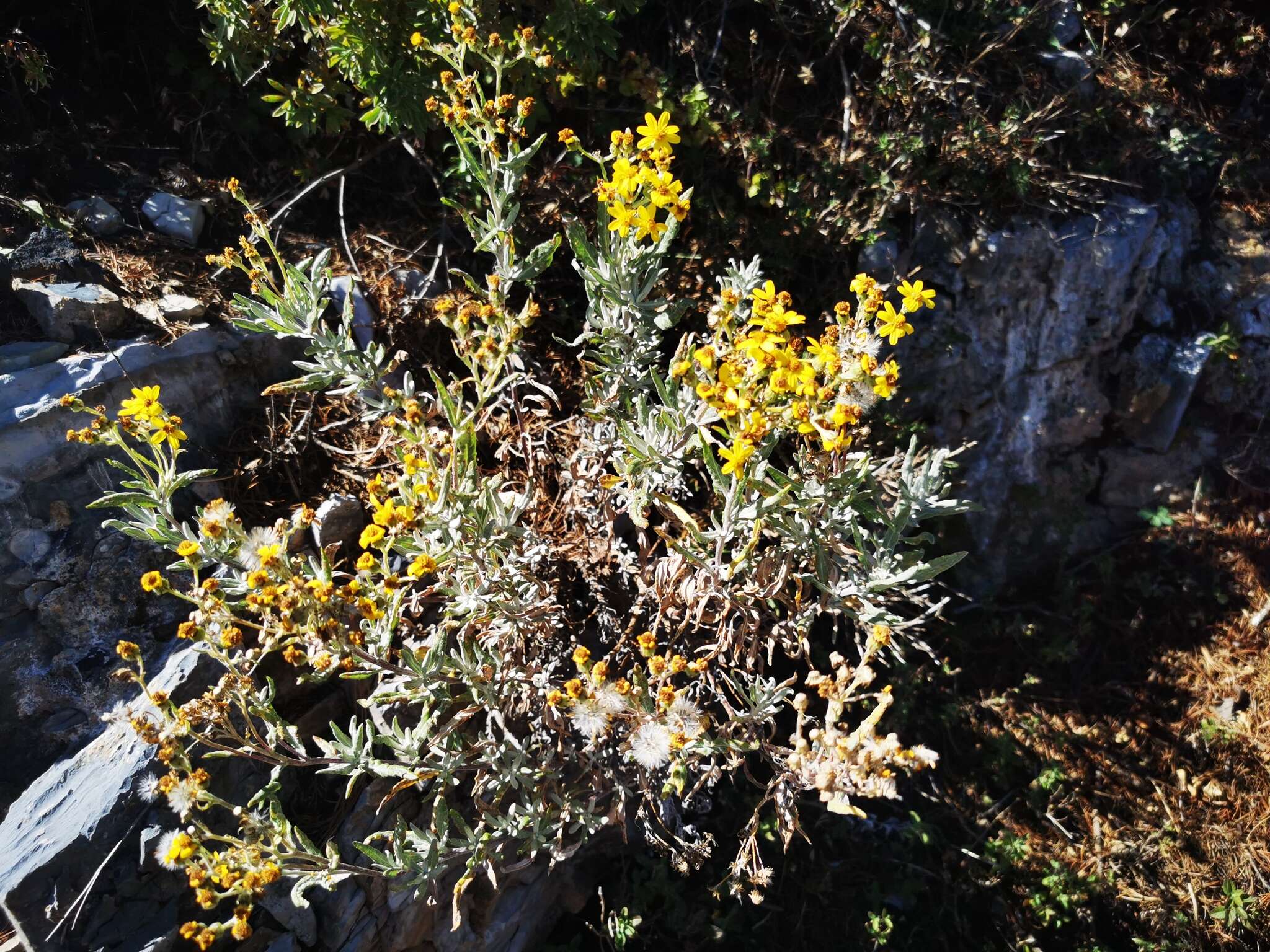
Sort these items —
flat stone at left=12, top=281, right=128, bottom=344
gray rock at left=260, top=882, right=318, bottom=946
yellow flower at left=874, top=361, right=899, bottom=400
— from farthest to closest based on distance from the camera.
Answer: flat stone at left=12, top=281, right=128, bottom=344
gray rock at left=260, top=882, right=318, bottom=946
yellow flower at left=874, top=361, right=899, bottom=400

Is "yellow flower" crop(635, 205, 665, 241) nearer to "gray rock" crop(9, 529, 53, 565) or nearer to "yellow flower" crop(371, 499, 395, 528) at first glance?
"yellow flower" crop(371, 499, 395, 528)

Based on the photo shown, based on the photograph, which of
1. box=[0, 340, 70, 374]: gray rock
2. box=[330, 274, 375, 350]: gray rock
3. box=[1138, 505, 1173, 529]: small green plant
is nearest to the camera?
box=[0, 340, 70, 374]: gray rock

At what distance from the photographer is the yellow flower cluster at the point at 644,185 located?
6.72 ft

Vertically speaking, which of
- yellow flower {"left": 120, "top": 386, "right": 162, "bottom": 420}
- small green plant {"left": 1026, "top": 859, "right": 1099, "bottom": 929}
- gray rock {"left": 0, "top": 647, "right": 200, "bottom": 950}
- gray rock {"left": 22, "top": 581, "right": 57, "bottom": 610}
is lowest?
small green plant {"left": 1026, "top": 859, "right": 1099, "bottom": 929}

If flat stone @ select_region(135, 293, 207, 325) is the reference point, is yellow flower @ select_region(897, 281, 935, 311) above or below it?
above

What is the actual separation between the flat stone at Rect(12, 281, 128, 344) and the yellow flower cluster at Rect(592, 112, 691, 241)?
5.39ft

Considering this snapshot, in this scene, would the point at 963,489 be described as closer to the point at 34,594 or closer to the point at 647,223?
the point at 647,223

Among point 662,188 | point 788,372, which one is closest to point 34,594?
point 662,188

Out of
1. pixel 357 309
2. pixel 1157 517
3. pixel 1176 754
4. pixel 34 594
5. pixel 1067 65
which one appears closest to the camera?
pixel 34 594

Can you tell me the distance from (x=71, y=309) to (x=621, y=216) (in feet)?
5.91

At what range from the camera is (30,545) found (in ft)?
7.80

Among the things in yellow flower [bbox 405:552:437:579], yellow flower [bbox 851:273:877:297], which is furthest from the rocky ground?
yellow flower [bbox 851:273:877:297]

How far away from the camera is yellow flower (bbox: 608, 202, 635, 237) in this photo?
81.8 inches

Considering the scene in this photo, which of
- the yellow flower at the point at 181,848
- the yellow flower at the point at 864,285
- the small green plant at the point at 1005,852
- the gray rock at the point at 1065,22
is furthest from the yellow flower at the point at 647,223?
the small green plant at the point at 1005,852
